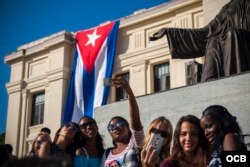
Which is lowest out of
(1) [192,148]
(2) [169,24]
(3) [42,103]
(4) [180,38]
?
(1) [192,148]

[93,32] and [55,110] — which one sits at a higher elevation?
[93,32]

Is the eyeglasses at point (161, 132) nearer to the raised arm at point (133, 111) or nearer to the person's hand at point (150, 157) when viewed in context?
the person's hand at point (150, 157)

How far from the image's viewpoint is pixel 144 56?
18.1 m

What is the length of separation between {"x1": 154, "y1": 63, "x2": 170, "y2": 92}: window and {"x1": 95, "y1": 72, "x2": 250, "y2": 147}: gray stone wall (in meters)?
12.3

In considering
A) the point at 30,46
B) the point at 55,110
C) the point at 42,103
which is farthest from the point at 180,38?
the point at 30,46

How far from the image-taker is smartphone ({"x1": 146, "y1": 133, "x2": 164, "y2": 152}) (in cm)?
241

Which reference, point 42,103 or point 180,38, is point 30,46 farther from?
point 180,38

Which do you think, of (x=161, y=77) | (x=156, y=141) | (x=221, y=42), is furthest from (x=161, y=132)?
(x=161, y=77)

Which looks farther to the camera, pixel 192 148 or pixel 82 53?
pixel 82 53

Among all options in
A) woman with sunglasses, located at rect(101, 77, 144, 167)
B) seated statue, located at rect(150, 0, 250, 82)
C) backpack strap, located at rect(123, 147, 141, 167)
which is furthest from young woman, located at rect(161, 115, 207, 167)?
seated statue, located at rect(150, 0, 250, 82)

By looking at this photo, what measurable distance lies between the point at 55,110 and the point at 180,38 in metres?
14.7

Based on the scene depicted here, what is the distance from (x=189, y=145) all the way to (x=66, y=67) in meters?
17.9

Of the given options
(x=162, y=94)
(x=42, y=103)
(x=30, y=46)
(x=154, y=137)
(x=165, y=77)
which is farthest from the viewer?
(x=30, y=46)

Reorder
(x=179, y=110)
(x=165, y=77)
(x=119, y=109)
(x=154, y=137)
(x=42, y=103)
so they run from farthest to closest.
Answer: (x=42, y=103)
(x=165, y=77)
(x=119, y=109)
(x=179, y=110)
(x=154, y=137)
